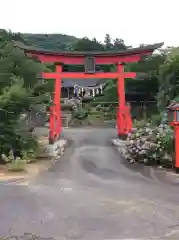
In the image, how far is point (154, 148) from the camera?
45.4 feet

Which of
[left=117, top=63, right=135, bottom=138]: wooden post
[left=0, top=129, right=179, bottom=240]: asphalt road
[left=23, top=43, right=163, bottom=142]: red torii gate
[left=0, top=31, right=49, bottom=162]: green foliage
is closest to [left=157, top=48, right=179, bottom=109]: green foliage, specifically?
[left=23, top=43, right=163, bottom=142]: red torii gate

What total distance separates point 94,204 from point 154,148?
17.9 ft

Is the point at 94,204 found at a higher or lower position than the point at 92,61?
lower

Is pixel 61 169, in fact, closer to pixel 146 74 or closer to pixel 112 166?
pixel 112 166

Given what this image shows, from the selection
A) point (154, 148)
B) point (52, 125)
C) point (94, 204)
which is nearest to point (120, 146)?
point (52, 125)

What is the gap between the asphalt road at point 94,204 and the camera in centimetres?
716

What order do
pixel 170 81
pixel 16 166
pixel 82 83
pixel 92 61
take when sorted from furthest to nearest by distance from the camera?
pixel 82 83, pixel 92 61, pixel 170 81, pixel 16 166

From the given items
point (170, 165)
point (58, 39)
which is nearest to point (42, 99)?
point (170, 165)

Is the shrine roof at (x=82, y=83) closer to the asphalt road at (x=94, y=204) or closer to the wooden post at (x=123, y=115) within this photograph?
the wooden post at (x=123, y=115)

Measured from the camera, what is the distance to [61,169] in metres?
13.6

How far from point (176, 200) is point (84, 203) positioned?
2.33m

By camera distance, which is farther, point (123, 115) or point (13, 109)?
point (123, 115)

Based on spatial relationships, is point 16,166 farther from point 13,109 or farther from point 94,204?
Result: point 94,204

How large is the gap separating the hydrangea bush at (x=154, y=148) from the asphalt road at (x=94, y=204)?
0.59 meters
